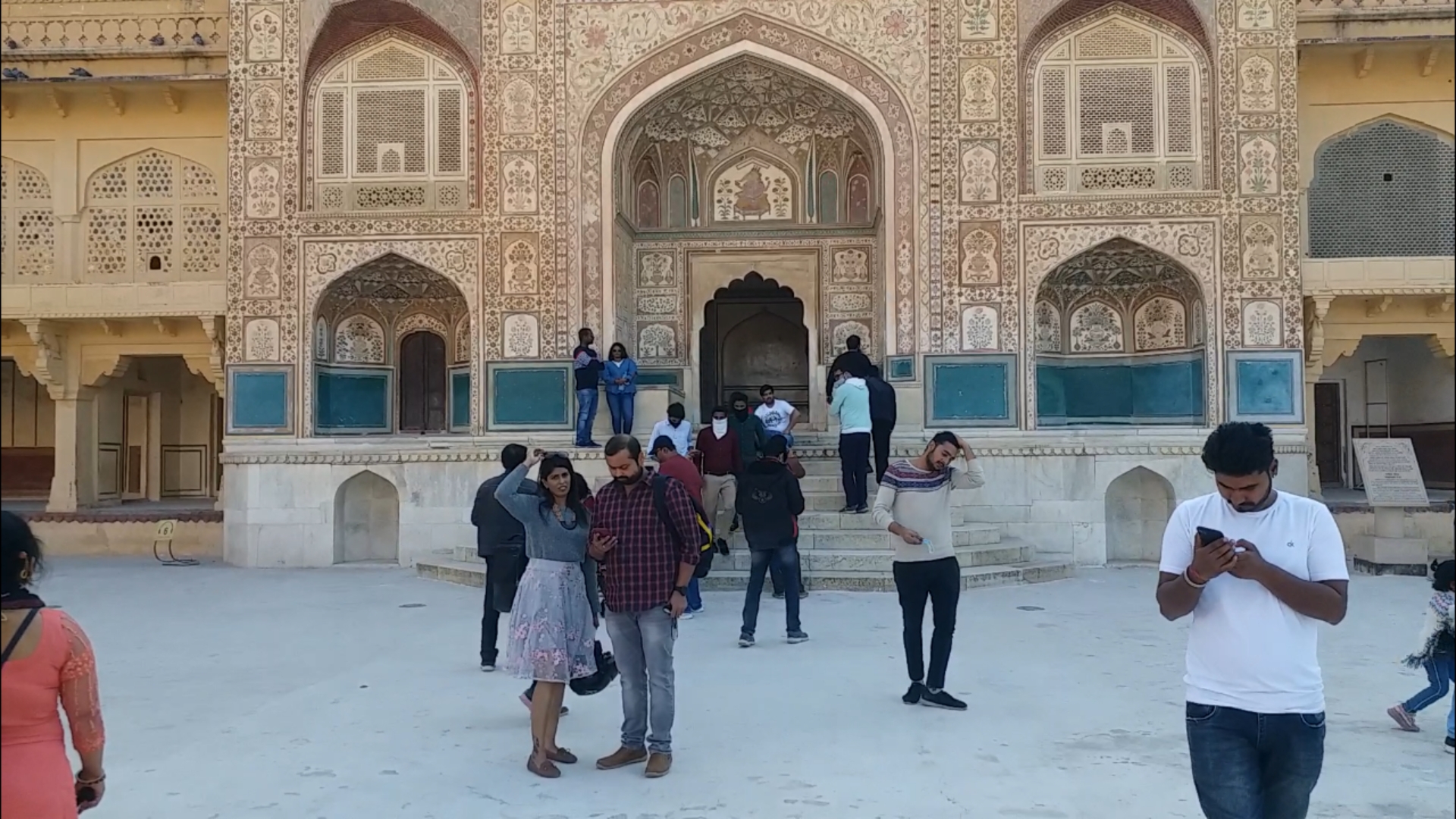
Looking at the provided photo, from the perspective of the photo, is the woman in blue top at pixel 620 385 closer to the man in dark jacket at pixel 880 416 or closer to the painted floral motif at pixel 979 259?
the man in dark jacket at pixel 880 416

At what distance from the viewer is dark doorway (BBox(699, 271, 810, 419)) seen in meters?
16.8

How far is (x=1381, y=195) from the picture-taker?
14.5m

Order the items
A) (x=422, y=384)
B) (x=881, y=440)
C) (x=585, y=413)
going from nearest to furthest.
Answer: (x=881, y=440) < (x=585, y=413) < (x=422, y=384)

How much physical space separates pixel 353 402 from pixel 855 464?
7217mm

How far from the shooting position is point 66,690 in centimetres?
261

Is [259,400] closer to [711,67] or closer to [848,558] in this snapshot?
[711,67]

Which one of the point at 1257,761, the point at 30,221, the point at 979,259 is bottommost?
the point at 1257,761

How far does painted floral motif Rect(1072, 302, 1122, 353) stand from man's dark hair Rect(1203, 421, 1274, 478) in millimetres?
12343

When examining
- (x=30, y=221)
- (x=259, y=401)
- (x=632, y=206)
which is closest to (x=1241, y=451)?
Answer: (x=259, y=401)

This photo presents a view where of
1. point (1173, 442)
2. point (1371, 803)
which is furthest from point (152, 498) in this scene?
point (1371, 803)

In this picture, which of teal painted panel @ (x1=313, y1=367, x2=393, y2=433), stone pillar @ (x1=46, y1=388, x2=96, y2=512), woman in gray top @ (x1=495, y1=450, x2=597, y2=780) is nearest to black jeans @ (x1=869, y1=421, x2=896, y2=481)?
woman in gray top @ (x1=495, y1=450, x2=597, y2=780)

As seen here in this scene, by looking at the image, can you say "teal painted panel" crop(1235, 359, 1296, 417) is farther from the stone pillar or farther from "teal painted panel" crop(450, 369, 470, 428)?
the stone pillar

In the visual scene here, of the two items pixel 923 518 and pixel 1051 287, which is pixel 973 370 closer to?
pixel 1051 287

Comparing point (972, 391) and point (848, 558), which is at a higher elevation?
point (972, 391)
